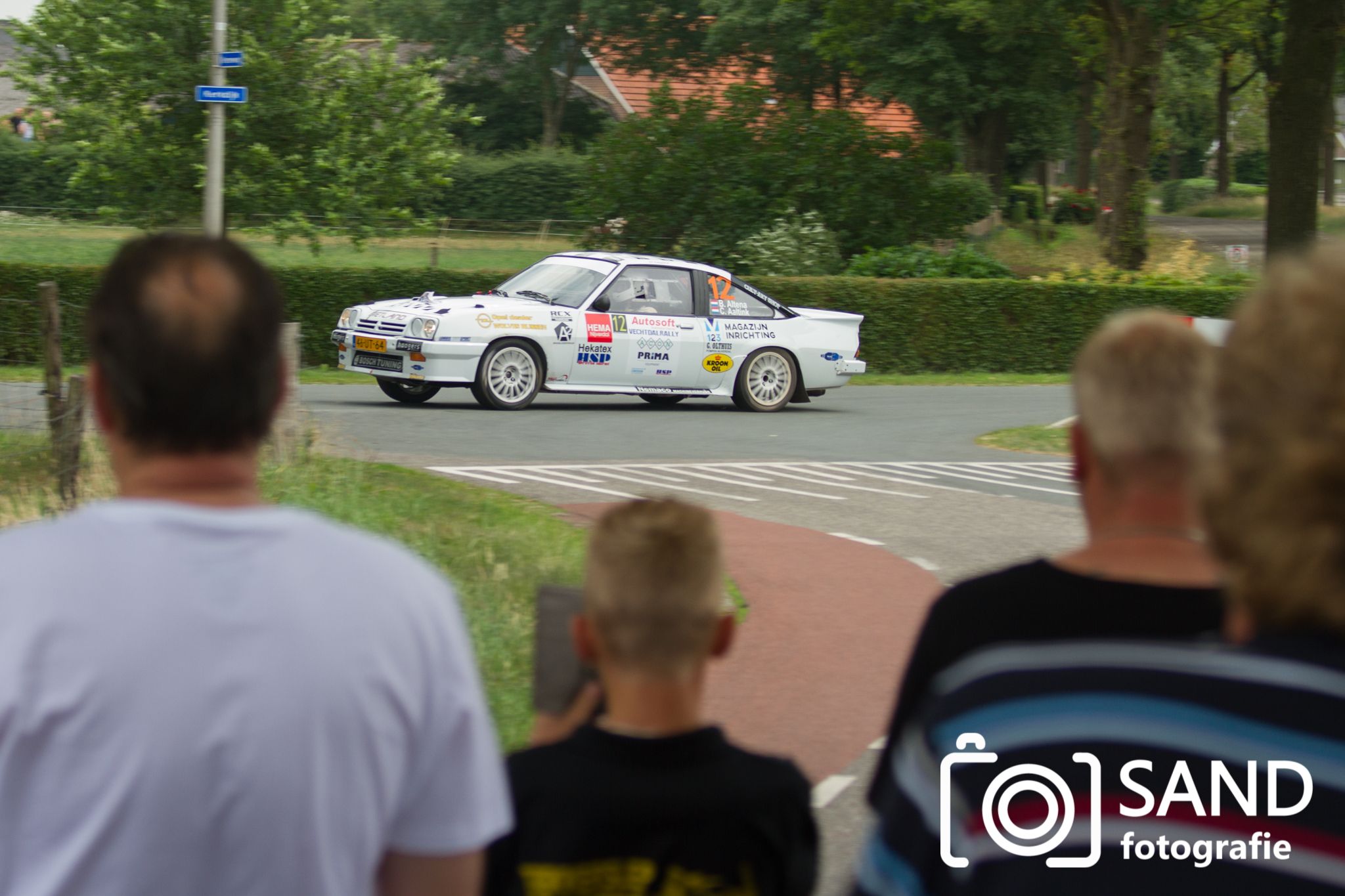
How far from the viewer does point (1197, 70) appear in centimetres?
5572

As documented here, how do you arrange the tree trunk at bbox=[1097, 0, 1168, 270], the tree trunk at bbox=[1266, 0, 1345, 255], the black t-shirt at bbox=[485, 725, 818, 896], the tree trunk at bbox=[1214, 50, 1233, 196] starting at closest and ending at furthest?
1. the black t-shirt at bbox=[485, 725, 818, 896]
2. the tree trunk at bbox=[1266, 0, 1345, 255]
3. the tree trunk at bbox=[1097, 0, 1168, 270]
4. the tree trunk at bbox=[1214, 50, 1233, 196]

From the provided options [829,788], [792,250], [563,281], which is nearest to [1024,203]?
[792,250]

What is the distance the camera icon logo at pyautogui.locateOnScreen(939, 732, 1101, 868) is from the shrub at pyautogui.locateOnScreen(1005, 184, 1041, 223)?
160 feet

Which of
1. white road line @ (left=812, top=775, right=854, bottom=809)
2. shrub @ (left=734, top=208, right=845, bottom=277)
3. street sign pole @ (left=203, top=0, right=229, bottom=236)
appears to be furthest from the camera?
shrub @ (left=734, top=208, right=845, bottom=277)

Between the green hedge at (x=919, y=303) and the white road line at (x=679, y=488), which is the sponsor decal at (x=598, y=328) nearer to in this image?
the white road line at (x=679, y=488)

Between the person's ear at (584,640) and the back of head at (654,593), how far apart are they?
0.14 ft

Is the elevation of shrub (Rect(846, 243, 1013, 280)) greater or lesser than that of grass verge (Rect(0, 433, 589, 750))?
greater

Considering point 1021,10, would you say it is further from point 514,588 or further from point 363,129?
point 514,588

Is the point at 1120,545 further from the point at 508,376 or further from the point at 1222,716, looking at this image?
the point at 508,376

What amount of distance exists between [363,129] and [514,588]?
21044mm

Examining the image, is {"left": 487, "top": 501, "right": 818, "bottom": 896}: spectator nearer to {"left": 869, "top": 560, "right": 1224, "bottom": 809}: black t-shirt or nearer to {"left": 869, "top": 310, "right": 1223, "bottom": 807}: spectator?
{"left": 869, "top": 310, "right": 1223, "bottom": 807}: spectator

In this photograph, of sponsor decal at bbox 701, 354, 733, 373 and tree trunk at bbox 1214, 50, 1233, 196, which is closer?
sponsor decal at bbox 701, 354, 733, 373

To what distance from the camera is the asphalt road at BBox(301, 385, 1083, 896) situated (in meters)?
11.3

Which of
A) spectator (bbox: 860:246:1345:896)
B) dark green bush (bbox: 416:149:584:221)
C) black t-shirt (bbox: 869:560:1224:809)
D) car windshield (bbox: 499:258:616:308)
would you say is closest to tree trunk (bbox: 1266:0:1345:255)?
car windshield (bbox: 499:258:616:308)
